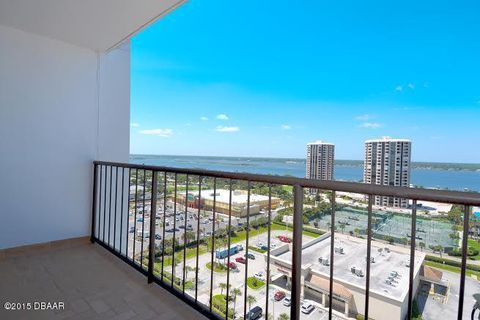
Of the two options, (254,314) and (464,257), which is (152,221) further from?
(464,257)

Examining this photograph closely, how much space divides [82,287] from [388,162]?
9.05 feet

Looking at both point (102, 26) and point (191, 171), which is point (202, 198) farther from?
point (102, 26)

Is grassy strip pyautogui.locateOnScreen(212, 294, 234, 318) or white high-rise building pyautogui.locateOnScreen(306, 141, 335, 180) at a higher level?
white high-rise building pyautogui.locateOnScreen(306, 141, 335, 180)

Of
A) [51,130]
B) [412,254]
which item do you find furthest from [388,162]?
[51,130]

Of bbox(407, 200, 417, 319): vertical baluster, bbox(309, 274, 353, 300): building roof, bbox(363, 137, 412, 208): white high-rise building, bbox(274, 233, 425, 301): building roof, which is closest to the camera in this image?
bbox(407, 200, 417, 319): vertical baluster

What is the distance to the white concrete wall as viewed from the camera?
2.78 meters

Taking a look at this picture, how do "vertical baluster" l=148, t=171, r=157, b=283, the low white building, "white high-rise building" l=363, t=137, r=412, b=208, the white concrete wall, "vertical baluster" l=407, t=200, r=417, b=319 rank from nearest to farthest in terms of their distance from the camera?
"vertical baluster" l=407, t=200, r=417, b=319
the low white building
"white high-rise building" l=363, t=137, r=412, b=208
"vertical baluster" l=148, t=171, r=157, b=283
the white concrete wall

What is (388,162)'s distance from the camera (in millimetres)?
2223

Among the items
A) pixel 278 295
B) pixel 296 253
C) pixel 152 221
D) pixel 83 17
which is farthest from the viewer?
pixel 83 17

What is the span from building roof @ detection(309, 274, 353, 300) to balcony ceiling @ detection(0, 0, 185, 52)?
2.44 meters

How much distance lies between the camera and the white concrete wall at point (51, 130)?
9.12ft

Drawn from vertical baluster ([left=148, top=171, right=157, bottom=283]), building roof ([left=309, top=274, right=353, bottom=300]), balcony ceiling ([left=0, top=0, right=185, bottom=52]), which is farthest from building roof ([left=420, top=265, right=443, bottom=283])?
balcony ceiling ([left=0, top=0, right=185, bottom=52])

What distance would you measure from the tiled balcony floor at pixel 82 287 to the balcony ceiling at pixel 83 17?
7.84 feet

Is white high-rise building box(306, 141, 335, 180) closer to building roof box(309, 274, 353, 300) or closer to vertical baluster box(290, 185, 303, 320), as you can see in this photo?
building roof box(309, 274, 353, 300)
